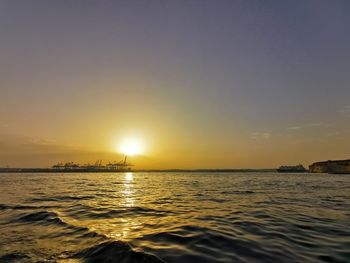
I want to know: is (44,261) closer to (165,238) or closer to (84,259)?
(84,259)

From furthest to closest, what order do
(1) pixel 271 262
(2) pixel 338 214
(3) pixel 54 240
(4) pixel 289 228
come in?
(2) pixel 338 214 → (4) pixel 289 228 → (3) pixel 54 240 → (1) pixel 271 262

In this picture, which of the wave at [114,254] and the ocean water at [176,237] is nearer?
the wave at [114,254]

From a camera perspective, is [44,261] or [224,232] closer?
[44,261]

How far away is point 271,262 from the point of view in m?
7.98

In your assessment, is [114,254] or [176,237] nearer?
[114,254]

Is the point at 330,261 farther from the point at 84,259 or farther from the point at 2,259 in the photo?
the point at 2,259

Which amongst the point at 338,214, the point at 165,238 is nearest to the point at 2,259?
the point at 165,238

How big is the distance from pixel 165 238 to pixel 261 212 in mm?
9476

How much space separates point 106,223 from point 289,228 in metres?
9.55

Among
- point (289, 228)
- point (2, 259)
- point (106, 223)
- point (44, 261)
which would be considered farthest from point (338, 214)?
point (2, 259)

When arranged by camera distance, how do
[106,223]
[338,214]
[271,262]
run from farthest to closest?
[338,214], [106,223], [271,262]

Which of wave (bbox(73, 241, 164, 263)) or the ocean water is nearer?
wave (bbox(73, 241, 164, 263))

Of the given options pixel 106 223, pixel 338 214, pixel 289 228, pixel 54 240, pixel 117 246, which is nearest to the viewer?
pixel 117 246

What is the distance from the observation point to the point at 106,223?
14.5m
